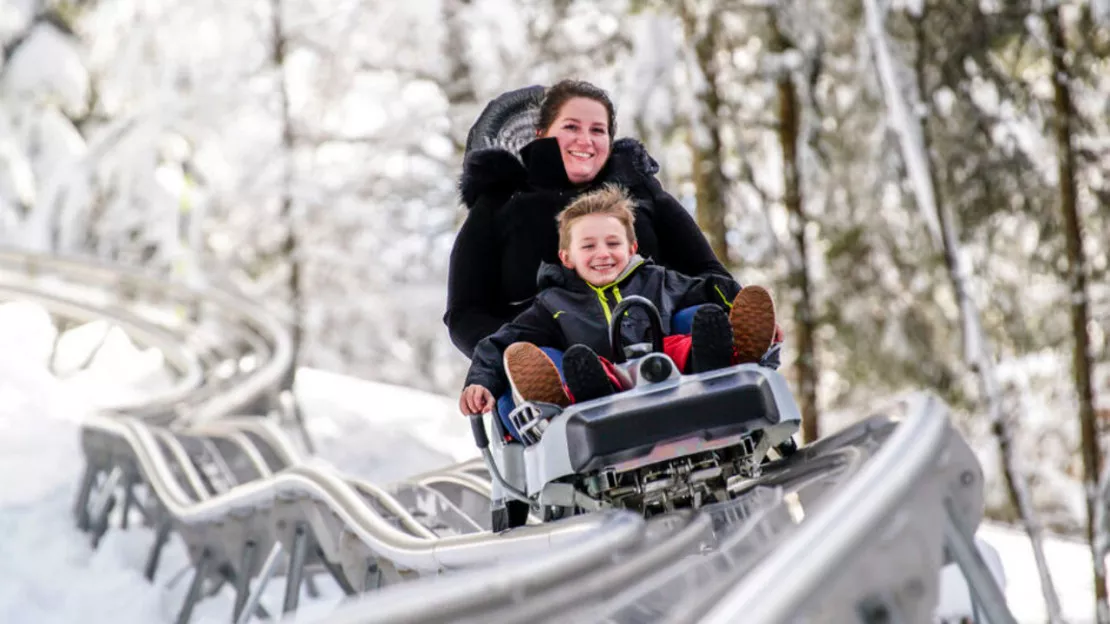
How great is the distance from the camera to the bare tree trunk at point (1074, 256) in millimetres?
9836

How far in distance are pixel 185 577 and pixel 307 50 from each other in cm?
1210

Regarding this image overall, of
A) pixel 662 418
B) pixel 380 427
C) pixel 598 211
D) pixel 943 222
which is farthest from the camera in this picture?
pixel 380 427

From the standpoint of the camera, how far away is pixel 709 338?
11.0ft

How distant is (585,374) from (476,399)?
0.40 m

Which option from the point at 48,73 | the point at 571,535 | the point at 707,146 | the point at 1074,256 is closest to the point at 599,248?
the point at 571,535

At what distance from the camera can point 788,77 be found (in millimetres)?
11789

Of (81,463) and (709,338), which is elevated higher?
→ (709,338)

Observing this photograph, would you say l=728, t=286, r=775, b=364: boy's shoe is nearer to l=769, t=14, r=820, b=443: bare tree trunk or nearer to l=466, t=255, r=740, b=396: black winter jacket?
l=466, t=255, r=740, b=396: black winter jacket

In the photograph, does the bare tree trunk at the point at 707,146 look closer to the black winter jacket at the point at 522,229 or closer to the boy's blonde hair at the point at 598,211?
the black winter jacket at the point at 522,229

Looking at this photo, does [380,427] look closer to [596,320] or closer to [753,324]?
[596,320]

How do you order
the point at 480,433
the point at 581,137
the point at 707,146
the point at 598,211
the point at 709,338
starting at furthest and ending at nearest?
the point at 707,146 < the point at 581,137 < the point at 480,433 < the point at 598,211 < the point at 709,338

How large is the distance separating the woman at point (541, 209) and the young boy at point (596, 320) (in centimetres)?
33

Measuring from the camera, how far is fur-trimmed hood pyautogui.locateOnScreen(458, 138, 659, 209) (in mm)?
4266

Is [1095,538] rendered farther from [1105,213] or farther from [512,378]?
[512,378]
